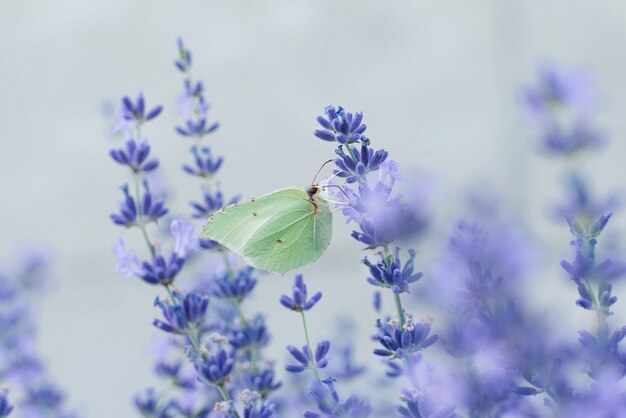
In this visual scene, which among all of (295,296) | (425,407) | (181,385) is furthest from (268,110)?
(425,407)

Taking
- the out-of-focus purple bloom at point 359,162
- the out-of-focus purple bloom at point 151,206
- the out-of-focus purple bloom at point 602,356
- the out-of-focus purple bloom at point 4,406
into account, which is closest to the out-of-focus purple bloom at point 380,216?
the out-of-focus purple bloom at point 359,162

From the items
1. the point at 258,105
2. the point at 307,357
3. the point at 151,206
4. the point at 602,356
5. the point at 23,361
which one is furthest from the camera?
the point at 258,105

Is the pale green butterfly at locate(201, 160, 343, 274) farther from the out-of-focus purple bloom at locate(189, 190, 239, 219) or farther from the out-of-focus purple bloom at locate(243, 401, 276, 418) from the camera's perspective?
the out-of-focus purple bloom at locate(243, 401, 276, 418)

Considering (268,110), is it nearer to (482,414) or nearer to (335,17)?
(335,17)

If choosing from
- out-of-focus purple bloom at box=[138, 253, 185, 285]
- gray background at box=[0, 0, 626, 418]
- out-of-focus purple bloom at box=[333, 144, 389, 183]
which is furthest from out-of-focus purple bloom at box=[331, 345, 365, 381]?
gray background at box=[0, 0, 626, 418]

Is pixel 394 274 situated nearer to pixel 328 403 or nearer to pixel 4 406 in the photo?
pixel 328 403

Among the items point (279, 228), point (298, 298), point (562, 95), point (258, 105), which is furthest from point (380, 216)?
point (258, 105)
